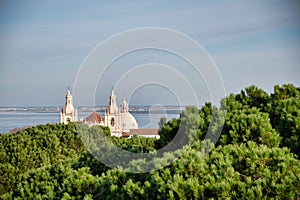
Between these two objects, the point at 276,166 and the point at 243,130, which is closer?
the point at 276,166

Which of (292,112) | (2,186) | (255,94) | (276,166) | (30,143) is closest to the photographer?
(276,166)

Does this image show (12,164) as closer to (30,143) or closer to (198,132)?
(30,143)

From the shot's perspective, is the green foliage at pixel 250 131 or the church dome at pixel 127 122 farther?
the church dome at pixel 127 122

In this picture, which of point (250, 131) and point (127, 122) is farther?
point (127, 122)

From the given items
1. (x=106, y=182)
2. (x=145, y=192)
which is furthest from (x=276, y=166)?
(x=106, y=182)

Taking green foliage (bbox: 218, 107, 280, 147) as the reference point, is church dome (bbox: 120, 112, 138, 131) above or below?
above

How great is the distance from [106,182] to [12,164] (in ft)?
25.2

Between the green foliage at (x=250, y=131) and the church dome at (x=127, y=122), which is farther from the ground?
the church dome at (x=127, y=122)

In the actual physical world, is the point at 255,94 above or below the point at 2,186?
above

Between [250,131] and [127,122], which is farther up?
[127,122]

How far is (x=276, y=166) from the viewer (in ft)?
16.3

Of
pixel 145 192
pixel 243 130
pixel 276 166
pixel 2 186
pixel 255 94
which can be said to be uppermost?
pixel 255 94

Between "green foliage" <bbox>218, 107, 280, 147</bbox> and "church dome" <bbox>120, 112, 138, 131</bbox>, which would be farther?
"church dome" <bbox>120, 112, 138, 131</bbox>

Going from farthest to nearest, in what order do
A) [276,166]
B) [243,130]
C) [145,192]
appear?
[243,130]
[145,192]
[276,166]
